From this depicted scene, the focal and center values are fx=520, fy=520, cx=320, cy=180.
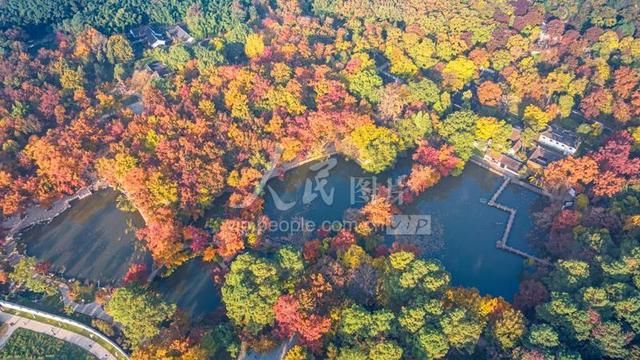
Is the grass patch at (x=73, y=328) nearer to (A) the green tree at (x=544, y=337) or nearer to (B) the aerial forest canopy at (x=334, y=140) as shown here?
(B) the aerial forest canopy at (x=334, y=140)

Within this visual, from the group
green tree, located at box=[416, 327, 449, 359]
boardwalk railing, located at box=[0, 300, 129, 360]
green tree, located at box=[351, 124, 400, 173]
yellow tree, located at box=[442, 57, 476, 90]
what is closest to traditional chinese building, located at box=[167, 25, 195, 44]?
green tree, located at box=[351, 124, 400, 173]

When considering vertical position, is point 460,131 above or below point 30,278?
above

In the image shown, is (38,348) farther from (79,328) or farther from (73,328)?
(79,328)

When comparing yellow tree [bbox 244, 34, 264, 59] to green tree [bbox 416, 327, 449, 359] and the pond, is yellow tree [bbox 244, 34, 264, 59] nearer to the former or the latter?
the pond

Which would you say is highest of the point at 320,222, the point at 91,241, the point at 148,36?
the point at 148,36

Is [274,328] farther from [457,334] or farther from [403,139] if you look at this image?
[403,139]

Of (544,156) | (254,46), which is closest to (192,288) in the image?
(254,46)

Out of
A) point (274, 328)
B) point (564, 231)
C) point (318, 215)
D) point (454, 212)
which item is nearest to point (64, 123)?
point (318, 215)
